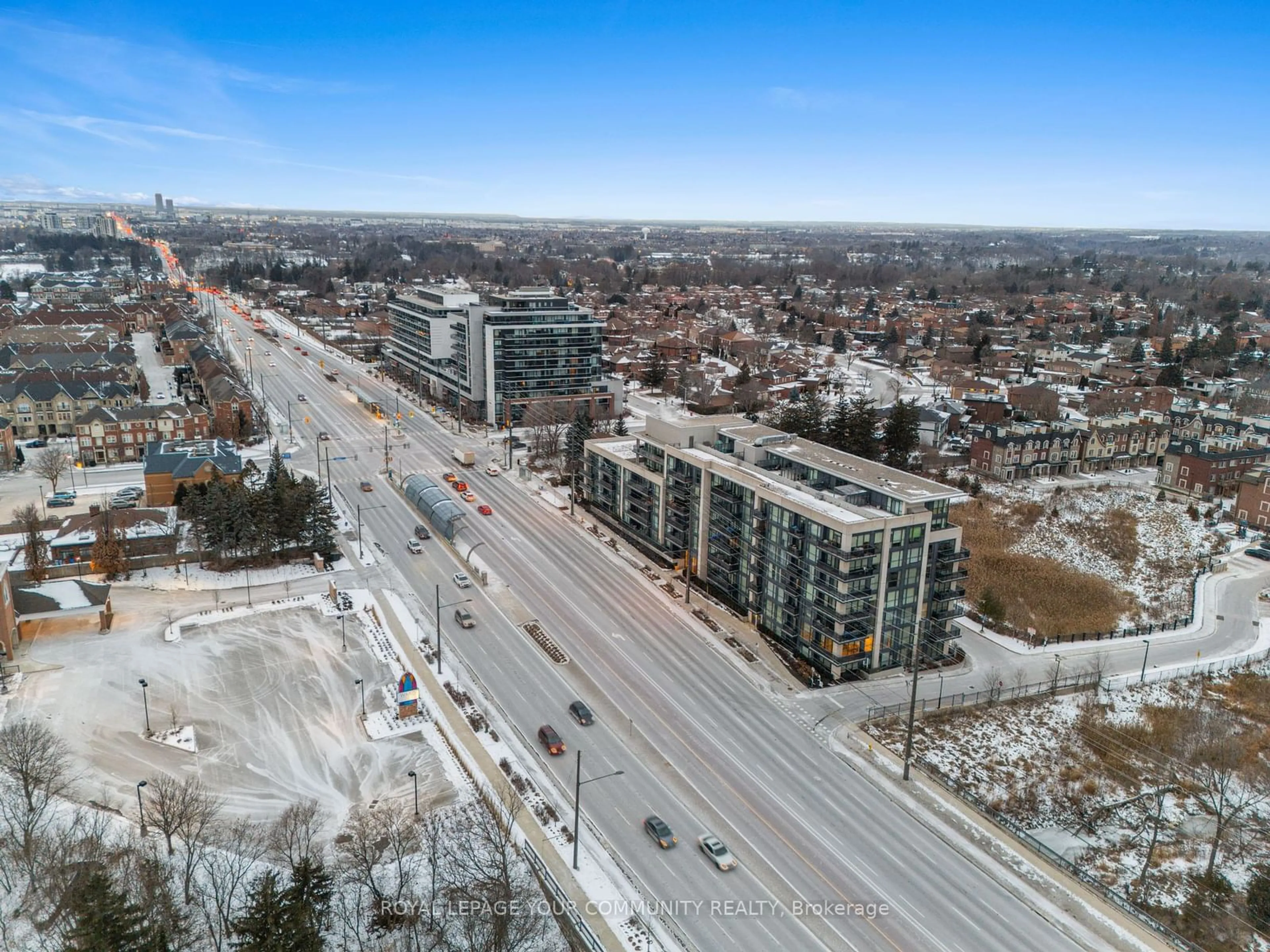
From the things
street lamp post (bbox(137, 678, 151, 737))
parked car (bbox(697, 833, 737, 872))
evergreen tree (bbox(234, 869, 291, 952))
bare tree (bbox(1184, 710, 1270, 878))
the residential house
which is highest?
the residential house

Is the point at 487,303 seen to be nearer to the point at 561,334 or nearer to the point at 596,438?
the point at 561,334

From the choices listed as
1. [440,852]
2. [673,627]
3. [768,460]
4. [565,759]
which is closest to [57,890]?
[440,852]

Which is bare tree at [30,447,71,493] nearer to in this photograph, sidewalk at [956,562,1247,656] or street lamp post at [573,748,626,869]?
street lamp post at [573,748,626,869]

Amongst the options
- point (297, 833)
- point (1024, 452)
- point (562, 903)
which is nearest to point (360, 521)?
point (297, 833)

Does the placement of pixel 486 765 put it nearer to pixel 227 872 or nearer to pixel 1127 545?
pixel 227 872

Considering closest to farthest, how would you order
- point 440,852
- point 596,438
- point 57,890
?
1. point 57,890
2. point 440,852
3. point 596,438

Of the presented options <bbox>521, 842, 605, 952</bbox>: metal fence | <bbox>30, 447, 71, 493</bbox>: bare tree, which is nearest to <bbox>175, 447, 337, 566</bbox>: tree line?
<bbox>30, 447, 71, 493</bbox>: bare tree
